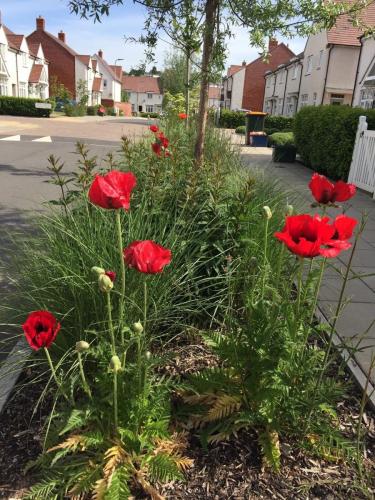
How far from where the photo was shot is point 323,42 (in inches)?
1220

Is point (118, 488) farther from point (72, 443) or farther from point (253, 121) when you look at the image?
point (253, 121)

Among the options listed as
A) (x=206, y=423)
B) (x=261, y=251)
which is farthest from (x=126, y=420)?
(x=261, y=251)

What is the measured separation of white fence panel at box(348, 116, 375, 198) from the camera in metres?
8.46

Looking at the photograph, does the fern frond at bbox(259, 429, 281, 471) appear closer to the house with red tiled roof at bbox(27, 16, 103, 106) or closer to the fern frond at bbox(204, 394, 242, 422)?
the fern frond at bbox(204, 394, 242, 422)

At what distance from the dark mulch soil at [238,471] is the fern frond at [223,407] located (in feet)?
0.54

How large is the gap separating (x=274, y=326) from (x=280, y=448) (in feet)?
1.90

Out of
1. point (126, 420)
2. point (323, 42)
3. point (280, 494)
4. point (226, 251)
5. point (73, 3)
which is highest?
point (323, 42)

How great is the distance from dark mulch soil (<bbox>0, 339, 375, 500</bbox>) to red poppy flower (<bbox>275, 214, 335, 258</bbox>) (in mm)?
Answer: 792

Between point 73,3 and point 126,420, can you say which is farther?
point 73,3

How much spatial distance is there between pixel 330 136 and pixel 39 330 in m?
10.3

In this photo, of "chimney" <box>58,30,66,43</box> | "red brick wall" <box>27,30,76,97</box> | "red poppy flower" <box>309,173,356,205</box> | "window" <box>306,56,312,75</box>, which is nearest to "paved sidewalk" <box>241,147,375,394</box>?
"red poppy flower" <box>309,173,356,205</box>

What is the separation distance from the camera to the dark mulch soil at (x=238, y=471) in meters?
1.74

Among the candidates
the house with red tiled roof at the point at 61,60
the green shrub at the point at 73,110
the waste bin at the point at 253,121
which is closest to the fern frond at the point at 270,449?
the waste bin at the point at 253,121

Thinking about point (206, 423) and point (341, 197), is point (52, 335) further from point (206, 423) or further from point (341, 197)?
point (341, 197)
